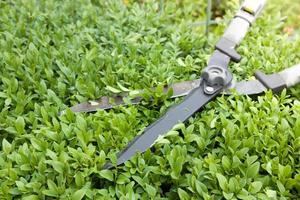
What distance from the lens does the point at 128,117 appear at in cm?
147

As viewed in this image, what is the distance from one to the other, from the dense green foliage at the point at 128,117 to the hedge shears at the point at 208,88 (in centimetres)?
4

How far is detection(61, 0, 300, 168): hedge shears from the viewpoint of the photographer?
55.4 inches

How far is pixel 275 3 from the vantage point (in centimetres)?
356

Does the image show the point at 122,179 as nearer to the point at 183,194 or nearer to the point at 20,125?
the point at 183,194

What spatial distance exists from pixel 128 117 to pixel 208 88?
11.1 inches

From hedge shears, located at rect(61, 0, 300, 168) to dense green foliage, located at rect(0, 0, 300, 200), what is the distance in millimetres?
36

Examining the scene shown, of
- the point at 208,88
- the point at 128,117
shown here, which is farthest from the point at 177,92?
the point at 128,117

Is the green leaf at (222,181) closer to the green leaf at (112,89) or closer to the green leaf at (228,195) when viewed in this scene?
the green leaf at (228,195)

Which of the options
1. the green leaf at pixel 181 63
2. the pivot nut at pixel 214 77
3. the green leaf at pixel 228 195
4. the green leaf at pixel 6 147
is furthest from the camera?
the green leaf at pixel 181 63

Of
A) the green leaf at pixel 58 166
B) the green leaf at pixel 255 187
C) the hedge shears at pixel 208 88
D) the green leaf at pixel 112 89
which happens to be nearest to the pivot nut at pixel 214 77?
the hedge shears at pixel 208 88

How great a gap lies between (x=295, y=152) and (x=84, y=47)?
896 mm

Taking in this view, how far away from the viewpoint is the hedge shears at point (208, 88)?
4.62 ft

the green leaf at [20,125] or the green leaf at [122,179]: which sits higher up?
the green leaf at [122,179]

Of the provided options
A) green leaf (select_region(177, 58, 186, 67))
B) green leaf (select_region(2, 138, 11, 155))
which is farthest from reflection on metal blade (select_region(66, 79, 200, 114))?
green leaf (select_region(2, 138, 11, 155))
